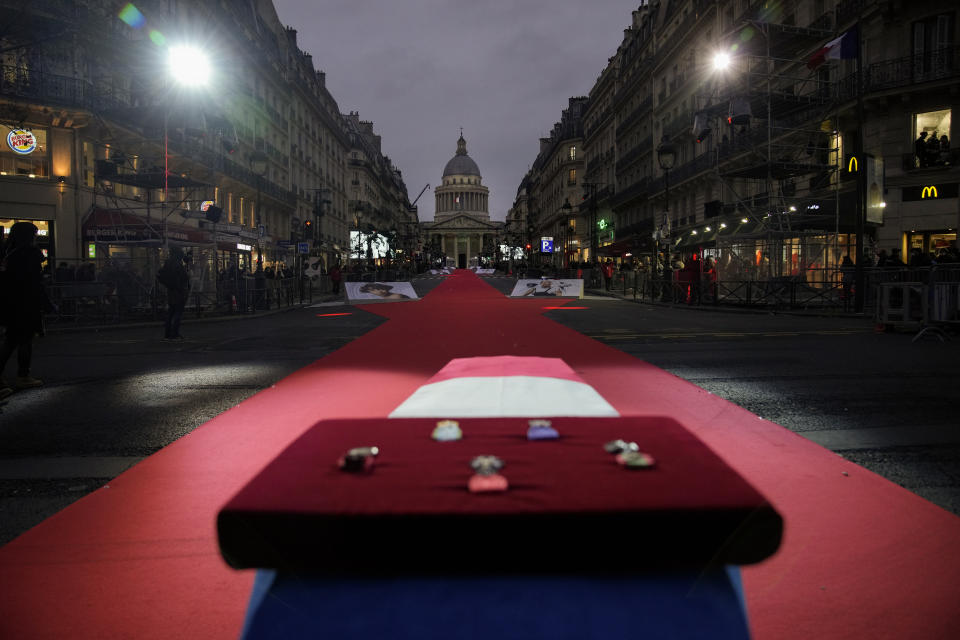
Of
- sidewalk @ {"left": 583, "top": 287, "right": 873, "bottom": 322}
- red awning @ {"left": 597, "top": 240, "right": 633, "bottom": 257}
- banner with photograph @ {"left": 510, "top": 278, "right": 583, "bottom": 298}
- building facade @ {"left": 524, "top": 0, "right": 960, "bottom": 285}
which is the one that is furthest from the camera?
red awning @ {"left": 597, "top": 240, "right": 633, "bottom": 257}

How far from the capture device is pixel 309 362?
8.77 metres

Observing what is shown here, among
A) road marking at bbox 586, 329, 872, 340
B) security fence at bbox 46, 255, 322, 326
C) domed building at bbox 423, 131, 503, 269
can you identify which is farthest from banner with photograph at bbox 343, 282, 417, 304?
domed building at bbox 423, 131, 503, 269

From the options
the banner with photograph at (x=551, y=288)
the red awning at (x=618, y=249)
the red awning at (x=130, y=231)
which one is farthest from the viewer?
the red awning at (x=618, y=249)

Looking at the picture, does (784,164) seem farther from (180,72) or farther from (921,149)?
Result: (180,72)

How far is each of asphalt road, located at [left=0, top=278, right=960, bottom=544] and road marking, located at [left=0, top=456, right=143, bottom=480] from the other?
0.04 feet

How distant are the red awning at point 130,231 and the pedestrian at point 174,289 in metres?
7.14

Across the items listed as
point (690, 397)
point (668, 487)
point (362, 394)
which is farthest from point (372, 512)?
point (690, 397)

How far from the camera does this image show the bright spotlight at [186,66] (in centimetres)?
2041

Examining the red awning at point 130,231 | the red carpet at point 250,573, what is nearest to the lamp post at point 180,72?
the red awning at point 130,231

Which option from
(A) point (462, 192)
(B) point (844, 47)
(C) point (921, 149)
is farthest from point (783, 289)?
(A) point (462, 192)

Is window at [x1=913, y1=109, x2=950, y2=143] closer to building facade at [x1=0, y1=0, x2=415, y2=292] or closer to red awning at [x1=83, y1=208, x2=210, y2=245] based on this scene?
building facade at [x1=0, y1=0, x2=415, y2=292]

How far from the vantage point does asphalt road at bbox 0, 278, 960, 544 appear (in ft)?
13.0

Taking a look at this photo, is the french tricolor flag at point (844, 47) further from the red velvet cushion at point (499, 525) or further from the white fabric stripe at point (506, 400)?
the red velvet cushion at point (499, 525)

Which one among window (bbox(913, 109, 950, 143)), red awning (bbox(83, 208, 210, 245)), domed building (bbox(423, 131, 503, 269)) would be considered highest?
domed building (bbox(423, 131, 503, 269))
